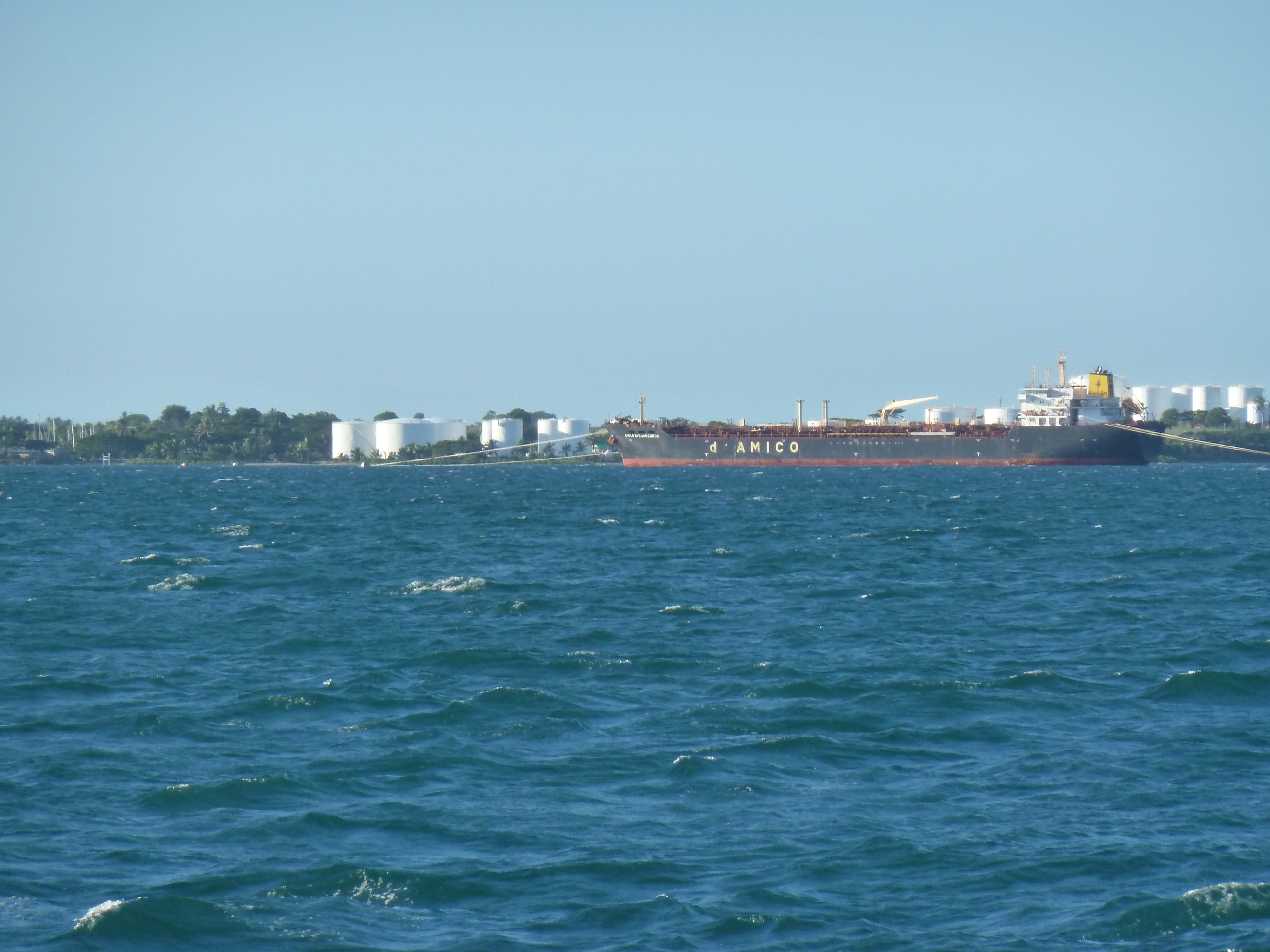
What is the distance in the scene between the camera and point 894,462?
156 metres

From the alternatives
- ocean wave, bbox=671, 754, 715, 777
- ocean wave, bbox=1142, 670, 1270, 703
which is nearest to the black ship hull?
ocean wave, bbox=1142, 670, 1270, 703

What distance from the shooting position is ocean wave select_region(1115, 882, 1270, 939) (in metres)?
11.9

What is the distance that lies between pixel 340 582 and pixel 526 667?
15.7m

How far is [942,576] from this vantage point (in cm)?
3959

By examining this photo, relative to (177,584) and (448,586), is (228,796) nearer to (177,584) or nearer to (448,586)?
(448,586)

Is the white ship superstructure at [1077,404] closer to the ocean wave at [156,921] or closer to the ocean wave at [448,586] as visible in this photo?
the ocean wave at [448,586]

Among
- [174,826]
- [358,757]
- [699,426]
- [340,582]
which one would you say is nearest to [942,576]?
[340,582]

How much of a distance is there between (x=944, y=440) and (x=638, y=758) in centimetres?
13920

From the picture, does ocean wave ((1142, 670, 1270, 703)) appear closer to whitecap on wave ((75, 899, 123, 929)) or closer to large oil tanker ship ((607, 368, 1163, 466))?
whitecap on wave ((75, 899, 123, 929))

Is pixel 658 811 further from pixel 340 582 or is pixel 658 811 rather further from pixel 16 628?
pixel 340 582

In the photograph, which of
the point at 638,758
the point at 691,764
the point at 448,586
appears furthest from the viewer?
the point at 448,586

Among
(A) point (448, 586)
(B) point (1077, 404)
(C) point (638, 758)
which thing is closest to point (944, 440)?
(B) point (1077, 404)

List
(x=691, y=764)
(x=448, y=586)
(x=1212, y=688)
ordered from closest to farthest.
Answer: (x=691, y=764)
(x=1212, y=688)
(x=448, y=586)

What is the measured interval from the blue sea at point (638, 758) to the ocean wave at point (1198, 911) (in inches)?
1.2
